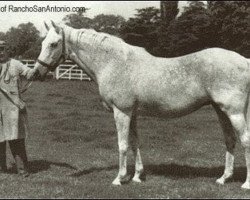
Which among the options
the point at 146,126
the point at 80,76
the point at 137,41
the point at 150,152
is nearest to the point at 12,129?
the point at 150,152

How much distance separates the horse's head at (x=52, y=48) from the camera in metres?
8.73

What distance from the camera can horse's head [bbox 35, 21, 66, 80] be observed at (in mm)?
8734

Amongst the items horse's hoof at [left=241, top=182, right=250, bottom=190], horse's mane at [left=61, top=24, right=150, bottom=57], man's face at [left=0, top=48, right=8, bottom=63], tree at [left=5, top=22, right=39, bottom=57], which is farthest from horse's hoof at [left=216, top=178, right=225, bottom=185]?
tree at [left=5, top=22, right=39, bottom=57]

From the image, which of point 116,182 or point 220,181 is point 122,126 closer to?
point 116,182

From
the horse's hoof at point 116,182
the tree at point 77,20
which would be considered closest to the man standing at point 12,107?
the horse's hoof at point 116,182

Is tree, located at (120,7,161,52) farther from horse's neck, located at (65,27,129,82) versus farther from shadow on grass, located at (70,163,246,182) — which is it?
horse's neck, located at (65,27,129,82)

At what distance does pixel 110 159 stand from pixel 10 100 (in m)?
2.88

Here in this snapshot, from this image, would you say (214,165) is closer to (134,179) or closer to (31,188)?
(134,179)

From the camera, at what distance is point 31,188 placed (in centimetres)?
830

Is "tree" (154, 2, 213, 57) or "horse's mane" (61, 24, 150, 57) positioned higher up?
"horse's mane" (61, 24, 150, 57)

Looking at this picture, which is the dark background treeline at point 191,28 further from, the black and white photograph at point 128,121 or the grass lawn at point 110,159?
the black and white photograph at point 128,121

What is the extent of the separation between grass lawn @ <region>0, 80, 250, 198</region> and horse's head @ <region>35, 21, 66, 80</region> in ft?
7.26

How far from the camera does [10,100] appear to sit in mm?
9609

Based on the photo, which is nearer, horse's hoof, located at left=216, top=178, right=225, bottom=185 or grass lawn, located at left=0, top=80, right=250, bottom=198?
grass lawn, located at left=0, top=80, right=250, bottom=198
